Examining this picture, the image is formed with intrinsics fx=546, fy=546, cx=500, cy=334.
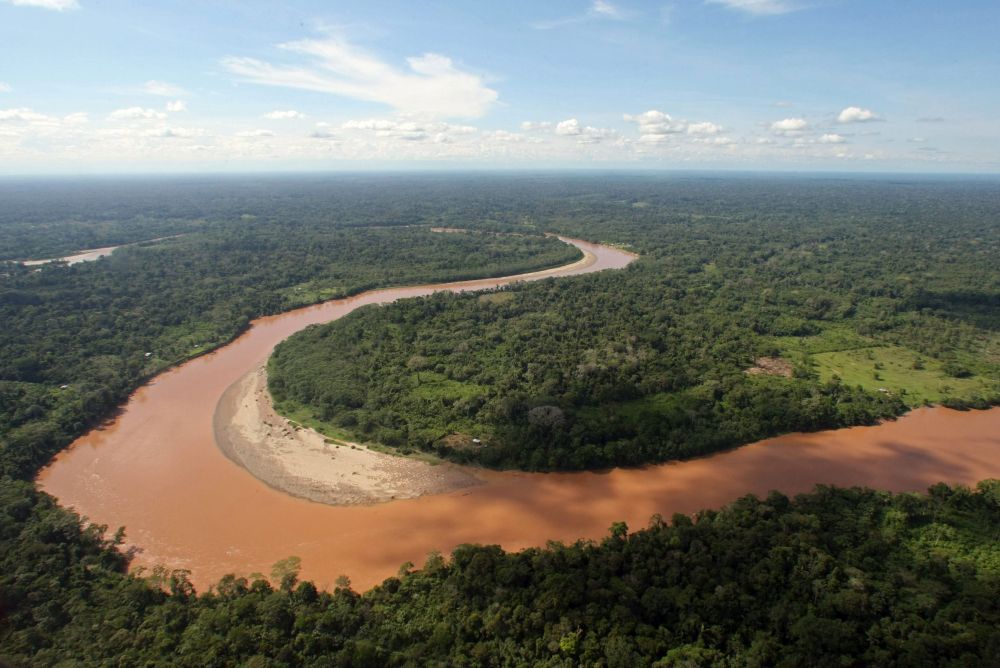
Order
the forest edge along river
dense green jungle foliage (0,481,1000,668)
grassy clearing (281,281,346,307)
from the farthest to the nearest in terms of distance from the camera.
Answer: grassy clearing (281,281,346,307)
the forest edge along river
dense green jungle foliage (0,481,1000,668)

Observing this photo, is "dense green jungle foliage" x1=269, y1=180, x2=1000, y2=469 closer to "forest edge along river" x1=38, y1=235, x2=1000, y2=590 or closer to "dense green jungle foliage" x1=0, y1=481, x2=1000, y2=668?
"forest edge along river" x1=38, y1=235, x2=1000, y2=590

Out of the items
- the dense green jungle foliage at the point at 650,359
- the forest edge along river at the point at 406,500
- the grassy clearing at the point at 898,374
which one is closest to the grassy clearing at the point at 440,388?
the dense green jungle foliage at the point at 650,359

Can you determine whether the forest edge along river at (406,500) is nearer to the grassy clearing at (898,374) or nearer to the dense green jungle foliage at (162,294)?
the grassy clearing at (898,374)

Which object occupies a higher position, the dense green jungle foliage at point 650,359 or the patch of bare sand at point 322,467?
the dense green jungle foliage at point 650,359

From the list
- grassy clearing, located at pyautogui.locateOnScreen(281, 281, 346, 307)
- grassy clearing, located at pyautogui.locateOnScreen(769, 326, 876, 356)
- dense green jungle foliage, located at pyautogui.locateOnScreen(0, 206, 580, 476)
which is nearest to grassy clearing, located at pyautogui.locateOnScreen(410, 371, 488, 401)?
dense green jungle foliage, located at pyautogui.locateOnScreen(0, 206, 580, 476)

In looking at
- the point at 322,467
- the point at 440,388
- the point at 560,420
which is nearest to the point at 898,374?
the point at 560,420

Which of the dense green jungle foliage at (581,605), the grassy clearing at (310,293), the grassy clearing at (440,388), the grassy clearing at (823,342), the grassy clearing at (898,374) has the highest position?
the grassy clearing at (310,293)
